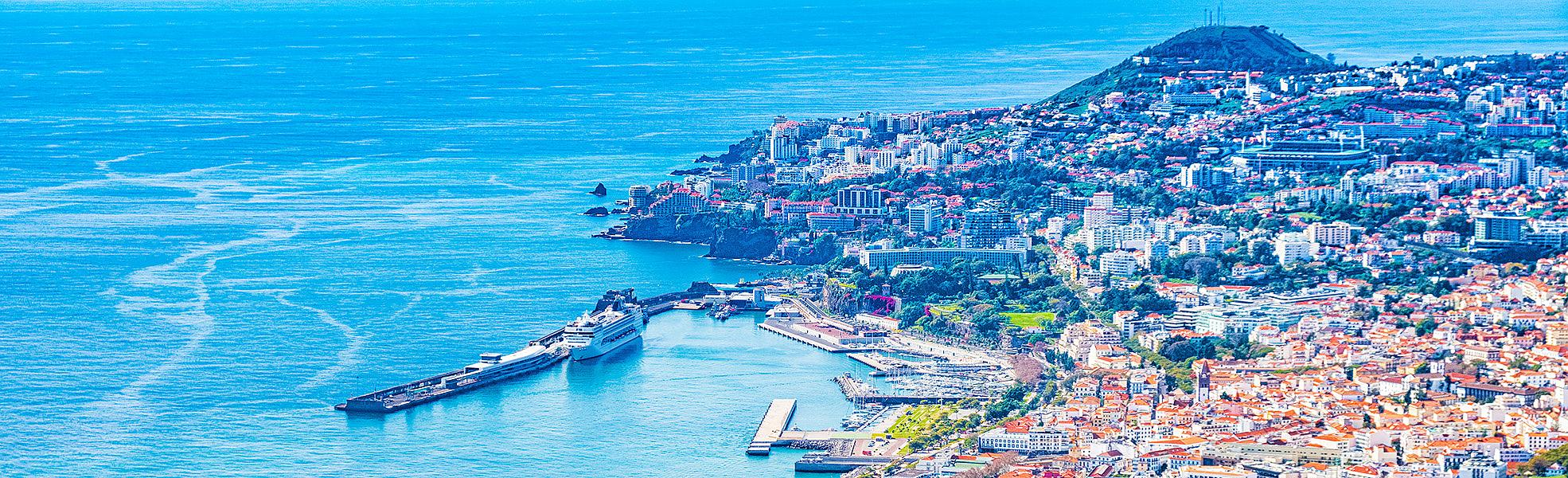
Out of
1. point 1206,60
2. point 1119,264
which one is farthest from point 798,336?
point 1206,60

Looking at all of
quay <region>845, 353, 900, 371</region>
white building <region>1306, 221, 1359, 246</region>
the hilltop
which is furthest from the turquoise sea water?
white building <region>1306, 221, 1359, 246</region>

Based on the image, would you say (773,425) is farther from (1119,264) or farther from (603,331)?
(1119,264)

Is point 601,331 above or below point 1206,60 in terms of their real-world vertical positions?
below

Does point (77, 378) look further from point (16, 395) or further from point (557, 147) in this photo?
point (557, 147)

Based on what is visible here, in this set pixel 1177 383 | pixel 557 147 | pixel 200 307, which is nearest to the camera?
pixel 1177 383

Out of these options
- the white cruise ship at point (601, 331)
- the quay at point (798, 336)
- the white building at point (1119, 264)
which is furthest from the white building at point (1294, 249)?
the white cruise ship at point (601, 331)

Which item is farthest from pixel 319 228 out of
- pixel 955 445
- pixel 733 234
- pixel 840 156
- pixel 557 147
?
pixel 955 445
